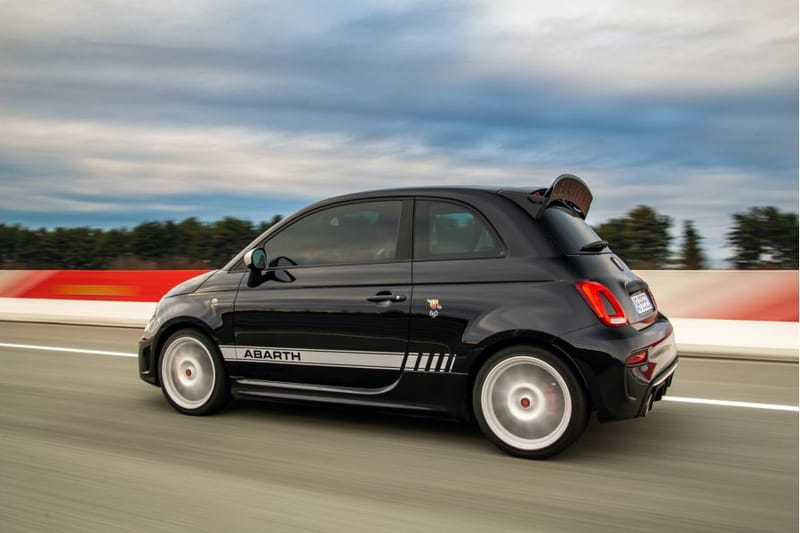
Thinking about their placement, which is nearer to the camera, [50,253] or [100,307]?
[100,307]

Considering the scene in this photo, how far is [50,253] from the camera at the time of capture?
1744cm

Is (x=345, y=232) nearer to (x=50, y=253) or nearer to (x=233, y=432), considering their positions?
(x=233, y=432)

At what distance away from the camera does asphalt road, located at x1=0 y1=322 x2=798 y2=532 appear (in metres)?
3.73

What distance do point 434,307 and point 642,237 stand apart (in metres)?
8.05

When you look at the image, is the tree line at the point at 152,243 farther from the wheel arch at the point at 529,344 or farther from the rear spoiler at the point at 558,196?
the wheel arch at the point at 529,344

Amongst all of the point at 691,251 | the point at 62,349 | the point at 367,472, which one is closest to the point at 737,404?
the point at 367,472

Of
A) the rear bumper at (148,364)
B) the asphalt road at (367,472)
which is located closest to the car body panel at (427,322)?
the asphalt road at (367,472)

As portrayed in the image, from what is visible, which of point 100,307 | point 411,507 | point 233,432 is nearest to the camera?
point 411,507

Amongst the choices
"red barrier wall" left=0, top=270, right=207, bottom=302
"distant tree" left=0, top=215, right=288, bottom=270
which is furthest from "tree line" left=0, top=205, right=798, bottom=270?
"red barrier wall" left=0, top=270, right=207, bottom=302

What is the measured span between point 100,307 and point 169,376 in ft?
27.5

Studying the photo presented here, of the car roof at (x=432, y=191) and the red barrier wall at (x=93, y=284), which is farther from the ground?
the car roof at (x=432, y=191)

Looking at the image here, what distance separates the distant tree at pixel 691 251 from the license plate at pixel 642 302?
658 centimetres

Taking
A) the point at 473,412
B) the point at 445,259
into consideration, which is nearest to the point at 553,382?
the point at 473,412

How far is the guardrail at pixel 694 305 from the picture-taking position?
8797mm
